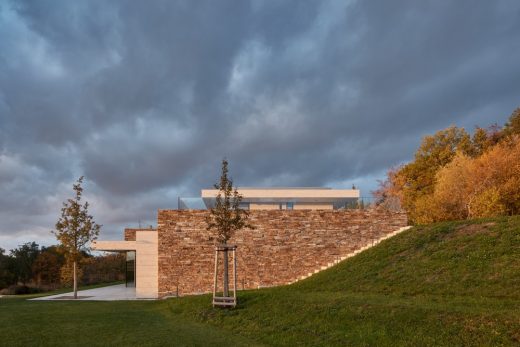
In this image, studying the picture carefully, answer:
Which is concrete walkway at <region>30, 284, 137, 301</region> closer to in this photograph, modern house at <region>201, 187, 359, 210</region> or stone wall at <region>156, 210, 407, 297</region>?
stone wall at <region>156, 210, 407, 297</region>

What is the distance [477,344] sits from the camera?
8.72 m

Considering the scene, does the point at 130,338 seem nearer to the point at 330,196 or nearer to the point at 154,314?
the point at 154,314

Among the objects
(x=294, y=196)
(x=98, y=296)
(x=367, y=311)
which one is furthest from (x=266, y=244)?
(x=367, y=311)

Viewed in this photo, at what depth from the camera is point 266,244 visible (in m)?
25.1

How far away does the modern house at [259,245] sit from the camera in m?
24.6

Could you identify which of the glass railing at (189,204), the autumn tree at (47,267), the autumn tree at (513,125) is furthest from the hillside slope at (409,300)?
the autumn tree at (47,267)

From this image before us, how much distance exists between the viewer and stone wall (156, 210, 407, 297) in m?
24.6

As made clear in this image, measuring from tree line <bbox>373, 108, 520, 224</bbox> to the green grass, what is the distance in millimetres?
9428

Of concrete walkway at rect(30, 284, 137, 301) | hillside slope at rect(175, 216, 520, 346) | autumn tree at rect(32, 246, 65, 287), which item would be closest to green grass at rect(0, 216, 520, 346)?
hillside slope at rect(175, 216, 520, 346)

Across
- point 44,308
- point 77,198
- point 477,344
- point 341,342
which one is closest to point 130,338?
point 341,342

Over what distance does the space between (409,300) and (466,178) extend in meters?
20.6

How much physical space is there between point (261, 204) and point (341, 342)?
85.9ft

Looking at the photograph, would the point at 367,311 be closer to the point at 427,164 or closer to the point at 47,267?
the point at 427,164

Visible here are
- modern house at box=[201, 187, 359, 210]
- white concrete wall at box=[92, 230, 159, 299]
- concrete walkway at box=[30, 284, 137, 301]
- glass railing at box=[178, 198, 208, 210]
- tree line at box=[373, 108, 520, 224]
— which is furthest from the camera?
modern house at box=[201, 187, 359, 210]
